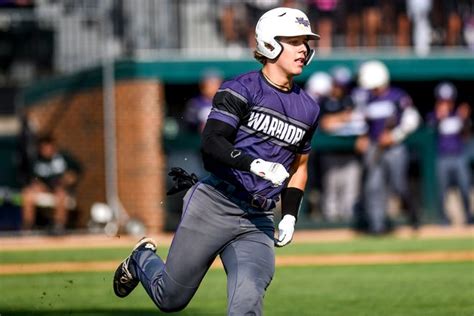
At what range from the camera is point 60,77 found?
2272 centimetres

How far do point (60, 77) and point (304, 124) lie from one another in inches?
632

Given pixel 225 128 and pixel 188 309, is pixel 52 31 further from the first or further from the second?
pixel 225 128

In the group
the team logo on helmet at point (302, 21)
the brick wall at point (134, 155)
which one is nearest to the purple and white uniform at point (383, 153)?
the brick wall at point (134, 155)

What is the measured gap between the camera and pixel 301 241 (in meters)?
18.3

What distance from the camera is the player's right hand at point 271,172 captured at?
648 cm

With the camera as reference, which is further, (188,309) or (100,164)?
(100,164)

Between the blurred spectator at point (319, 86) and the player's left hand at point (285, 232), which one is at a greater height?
the player's left hand at point (285, 232)

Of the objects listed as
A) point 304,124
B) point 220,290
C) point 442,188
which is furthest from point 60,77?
point 304,124

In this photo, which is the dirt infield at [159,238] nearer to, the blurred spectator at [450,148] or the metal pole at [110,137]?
the blurred spectator at [450,148]

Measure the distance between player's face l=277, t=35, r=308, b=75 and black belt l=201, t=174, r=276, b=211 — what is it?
2.44ft

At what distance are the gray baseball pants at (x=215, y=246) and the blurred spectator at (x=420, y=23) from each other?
14922 millimetres

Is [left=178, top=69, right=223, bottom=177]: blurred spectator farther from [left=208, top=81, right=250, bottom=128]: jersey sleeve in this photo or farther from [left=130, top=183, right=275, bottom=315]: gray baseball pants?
[left=208, top=81, right=250, bottom=128]: jersey sleeve

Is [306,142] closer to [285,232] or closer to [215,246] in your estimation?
[285,232]

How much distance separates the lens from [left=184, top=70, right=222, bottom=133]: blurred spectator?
18.9 m
